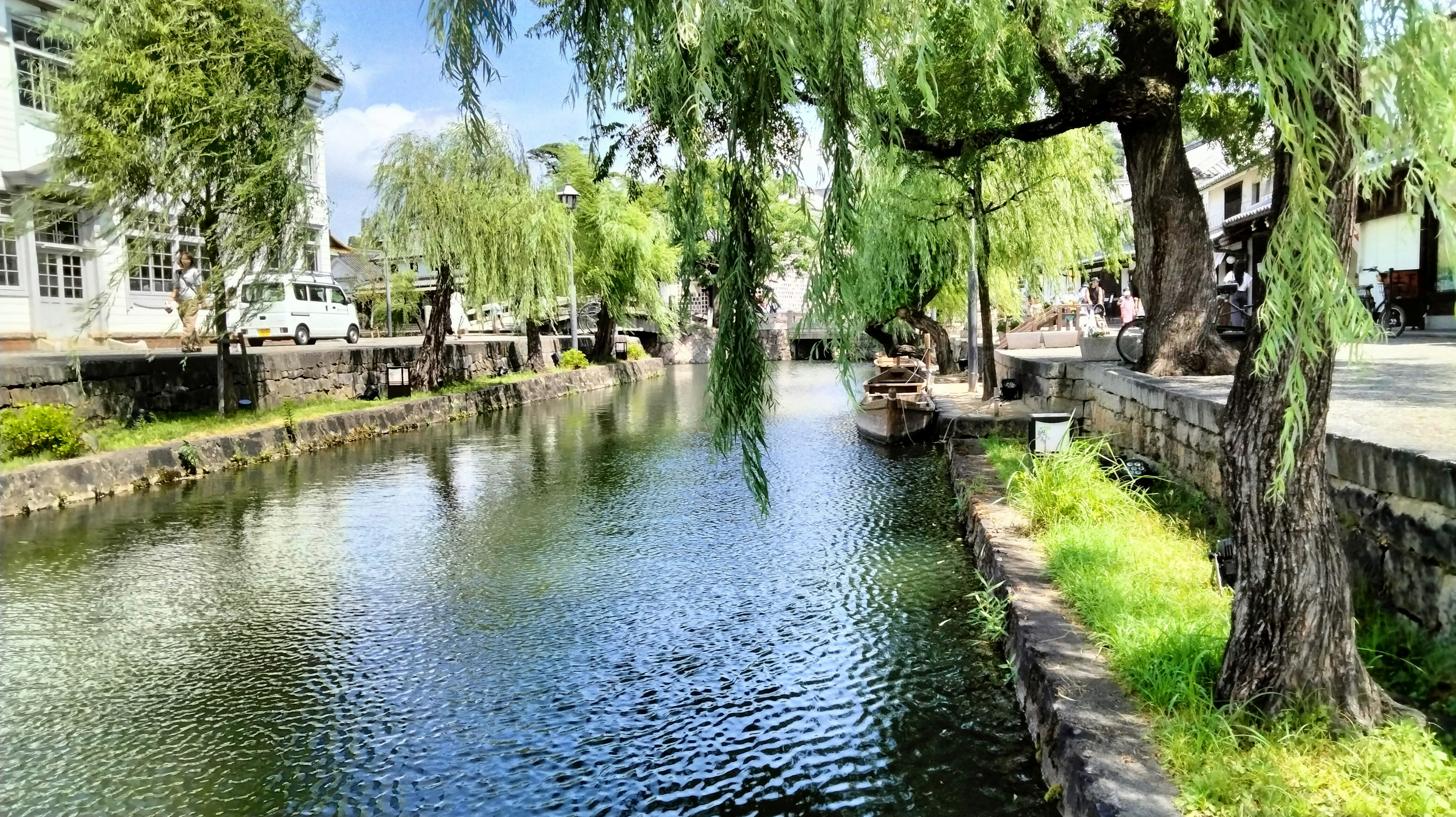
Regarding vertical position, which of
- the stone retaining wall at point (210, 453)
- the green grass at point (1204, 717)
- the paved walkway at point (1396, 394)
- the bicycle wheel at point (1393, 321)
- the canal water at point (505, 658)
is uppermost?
the bicycle wheel at point (1393, 321)

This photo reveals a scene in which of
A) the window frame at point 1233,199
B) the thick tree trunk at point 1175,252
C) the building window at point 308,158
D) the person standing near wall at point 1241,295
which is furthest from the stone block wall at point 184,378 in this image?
the window frame at point 1233,199

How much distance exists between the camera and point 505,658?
18.1 feet

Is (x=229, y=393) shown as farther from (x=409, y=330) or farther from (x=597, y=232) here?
(x=409, y=330)

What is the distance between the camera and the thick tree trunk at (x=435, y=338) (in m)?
19.2

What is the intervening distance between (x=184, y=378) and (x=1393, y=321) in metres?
16.7

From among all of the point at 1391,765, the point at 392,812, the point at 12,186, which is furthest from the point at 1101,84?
the point at 12,186

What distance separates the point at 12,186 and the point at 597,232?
13293mm

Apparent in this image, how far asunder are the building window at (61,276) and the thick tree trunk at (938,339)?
1628 centimetres

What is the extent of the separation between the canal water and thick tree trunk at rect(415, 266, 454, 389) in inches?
363

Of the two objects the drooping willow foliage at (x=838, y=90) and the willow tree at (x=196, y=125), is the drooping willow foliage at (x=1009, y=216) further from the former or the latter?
the willow tree at (x=196, y=125)

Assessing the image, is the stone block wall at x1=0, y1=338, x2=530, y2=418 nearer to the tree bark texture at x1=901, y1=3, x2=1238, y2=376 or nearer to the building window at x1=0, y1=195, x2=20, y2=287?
the building window at x1=0, y1=195, x2=20, y2=287

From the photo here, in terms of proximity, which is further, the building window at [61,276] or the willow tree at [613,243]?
the willow tree at [613,243]

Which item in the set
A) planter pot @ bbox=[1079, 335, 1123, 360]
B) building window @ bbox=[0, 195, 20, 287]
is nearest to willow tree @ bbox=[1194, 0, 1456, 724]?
planter pot @ bbox=[1079, 335, 1123, 360]

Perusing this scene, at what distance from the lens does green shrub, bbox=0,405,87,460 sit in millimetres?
9898
